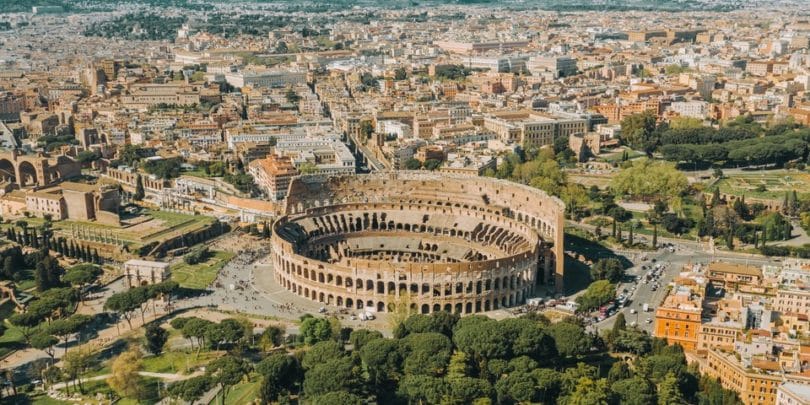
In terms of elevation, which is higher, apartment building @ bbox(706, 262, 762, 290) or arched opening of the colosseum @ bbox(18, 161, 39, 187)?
arched opening of the colosseum @ bbox(18, 161, 39, 187)

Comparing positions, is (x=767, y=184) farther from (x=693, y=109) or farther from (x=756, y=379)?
(x=756, y=379)

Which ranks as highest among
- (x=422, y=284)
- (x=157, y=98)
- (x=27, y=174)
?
(x=157, y=98)

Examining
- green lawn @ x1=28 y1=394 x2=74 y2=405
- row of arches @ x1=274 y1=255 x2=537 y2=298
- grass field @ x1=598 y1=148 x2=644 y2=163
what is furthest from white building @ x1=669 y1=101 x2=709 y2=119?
green lawn @ x1=28 y1=394 x2=74 y2=405

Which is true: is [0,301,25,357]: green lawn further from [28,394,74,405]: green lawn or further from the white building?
the white building

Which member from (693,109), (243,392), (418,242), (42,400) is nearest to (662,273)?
(418,242)

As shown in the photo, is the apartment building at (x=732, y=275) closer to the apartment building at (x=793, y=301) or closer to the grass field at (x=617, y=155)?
the apartment building at (x=793, y=301)

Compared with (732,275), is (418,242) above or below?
above
